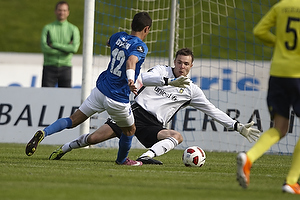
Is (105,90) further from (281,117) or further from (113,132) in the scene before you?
(281,117)

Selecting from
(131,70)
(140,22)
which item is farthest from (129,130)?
(140,22)

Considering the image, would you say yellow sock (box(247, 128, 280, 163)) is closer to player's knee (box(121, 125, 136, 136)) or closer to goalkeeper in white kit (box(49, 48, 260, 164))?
goalkeeper in white kit (box(49, 48, 260, 164))

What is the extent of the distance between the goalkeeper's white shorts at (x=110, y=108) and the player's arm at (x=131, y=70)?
0.53 m

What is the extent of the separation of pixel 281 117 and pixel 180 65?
2933 mm

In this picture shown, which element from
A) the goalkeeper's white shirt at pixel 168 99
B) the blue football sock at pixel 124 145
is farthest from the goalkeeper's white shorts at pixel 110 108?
the goalkeeper's white shirt at pixel 168 99

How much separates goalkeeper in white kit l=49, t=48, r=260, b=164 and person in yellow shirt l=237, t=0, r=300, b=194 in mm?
2206

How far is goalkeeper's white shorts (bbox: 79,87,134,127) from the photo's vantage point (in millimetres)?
6621

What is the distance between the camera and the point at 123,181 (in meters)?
5.30

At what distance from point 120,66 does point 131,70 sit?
431 mm

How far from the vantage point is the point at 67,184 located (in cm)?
493

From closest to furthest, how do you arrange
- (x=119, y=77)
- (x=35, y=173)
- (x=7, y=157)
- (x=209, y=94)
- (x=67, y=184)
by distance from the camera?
(x=67, y=184)
(x=35, y=173)
(x=119, y=77)
(x=7, y=157)
(x=209, y=94)

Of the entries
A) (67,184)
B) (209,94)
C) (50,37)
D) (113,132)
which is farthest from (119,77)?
(50,37)

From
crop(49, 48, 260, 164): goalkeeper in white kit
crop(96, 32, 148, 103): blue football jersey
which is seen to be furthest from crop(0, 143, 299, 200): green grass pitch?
crop(96, 32, 148, 103): blue football jersey

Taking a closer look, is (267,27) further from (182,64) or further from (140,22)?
(182,64)
